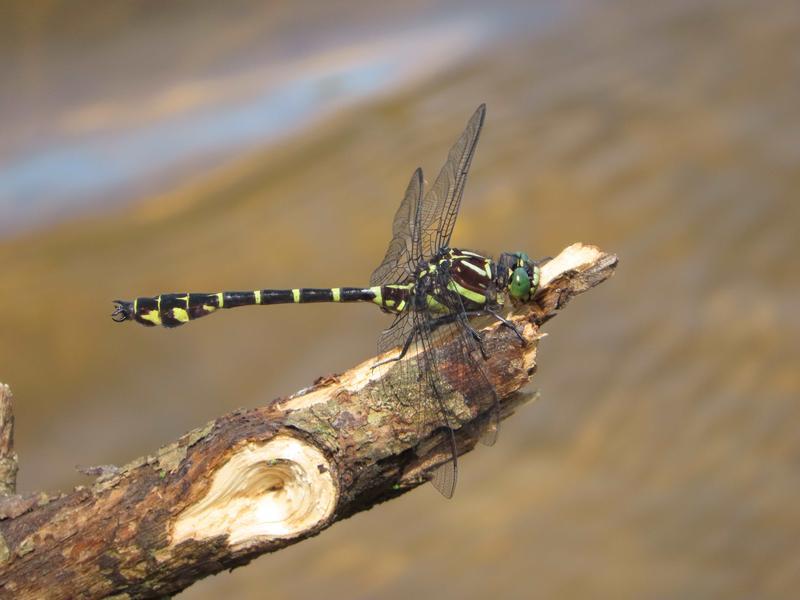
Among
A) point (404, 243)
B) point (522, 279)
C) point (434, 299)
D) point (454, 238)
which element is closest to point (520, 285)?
point (522, 279)

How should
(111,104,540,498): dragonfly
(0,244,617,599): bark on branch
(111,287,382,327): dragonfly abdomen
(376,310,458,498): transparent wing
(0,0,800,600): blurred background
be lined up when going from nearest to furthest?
(0,244,617,599): bark on branch, (376,310,458,498): transparent wing, (111,104,540,498): dragonfly, (111,287,382,327): dragonfly abdomen, (0,0,800,600): blurred background

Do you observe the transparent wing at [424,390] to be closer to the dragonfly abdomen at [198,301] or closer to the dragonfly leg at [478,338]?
the dragonfly leg at [478,338]

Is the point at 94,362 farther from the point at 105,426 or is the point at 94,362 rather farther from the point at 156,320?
the point at 156,320

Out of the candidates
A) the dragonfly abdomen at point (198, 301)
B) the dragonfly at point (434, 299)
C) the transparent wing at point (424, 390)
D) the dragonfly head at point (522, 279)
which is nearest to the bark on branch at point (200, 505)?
the transparent wing at point (424, 390)

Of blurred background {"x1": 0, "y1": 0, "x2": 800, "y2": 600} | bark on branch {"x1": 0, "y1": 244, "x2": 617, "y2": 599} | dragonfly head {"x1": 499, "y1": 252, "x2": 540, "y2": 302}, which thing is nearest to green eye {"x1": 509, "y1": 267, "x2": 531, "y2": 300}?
dragonfly head {"x1": 499, "y1": 252, "x2": 540, "y2": 302}

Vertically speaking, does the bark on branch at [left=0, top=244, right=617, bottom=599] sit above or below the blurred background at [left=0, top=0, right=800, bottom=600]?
below

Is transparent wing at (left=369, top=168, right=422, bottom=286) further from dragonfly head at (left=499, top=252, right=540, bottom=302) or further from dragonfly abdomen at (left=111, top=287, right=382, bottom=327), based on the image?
dragonfly head at (left=499, top=252, right=540, bottom=302)

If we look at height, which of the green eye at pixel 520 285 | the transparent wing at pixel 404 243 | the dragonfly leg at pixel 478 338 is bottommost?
the dragonfly leg at pixel 478 338
